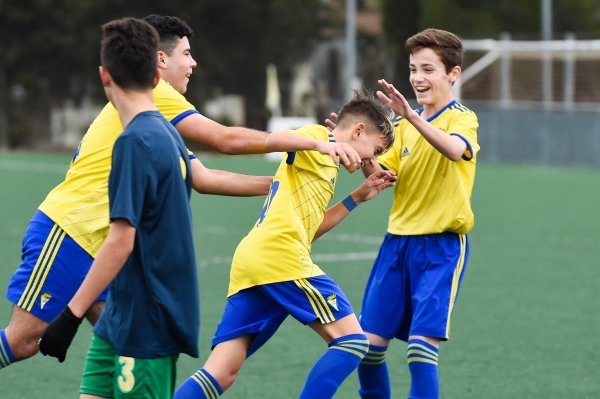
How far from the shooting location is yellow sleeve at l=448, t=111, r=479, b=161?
5379 millimetres

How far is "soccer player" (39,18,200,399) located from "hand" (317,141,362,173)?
76 cm

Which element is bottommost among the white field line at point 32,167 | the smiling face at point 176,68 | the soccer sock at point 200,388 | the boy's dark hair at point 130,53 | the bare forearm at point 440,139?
Answer: the white field line at point 32,167

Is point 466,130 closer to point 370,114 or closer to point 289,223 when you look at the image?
point 370,114

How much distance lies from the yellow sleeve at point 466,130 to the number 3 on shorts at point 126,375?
84.7 inches

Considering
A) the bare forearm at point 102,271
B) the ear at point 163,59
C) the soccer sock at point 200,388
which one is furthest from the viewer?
the ear at point 163,59

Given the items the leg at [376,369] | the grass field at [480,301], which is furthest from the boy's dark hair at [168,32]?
the grass field at [480,301]

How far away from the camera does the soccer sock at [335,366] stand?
16.2 feet

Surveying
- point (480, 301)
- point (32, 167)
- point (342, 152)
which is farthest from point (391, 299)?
point (32, 167)

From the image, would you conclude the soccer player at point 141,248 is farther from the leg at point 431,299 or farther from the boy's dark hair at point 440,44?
→ the boy's dark hair at point 440,44

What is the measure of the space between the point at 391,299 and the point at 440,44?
130 cm

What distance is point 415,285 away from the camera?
5.55 m

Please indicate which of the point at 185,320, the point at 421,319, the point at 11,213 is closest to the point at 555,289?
the point at 421,319

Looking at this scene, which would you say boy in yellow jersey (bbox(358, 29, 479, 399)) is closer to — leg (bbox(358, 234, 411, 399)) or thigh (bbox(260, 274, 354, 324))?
leg (bbox(358, 234, 411, 399))

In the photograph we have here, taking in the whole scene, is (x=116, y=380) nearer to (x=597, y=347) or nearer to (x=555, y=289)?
(x=597, y=347)
